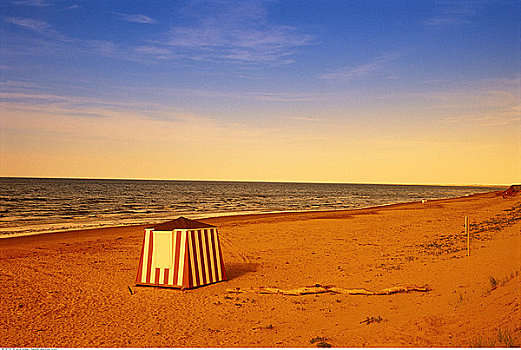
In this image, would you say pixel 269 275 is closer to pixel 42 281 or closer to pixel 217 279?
pixel 217 279

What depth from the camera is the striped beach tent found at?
30.6 ft

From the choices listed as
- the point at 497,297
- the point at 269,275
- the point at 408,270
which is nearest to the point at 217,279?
the point at 269,275

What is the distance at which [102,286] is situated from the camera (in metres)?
9.86

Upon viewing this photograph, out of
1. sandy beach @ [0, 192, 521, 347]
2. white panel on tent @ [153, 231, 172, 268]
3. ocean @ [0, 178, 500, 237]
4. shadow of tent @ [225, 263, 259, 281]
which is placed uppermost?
white panel on tent @ [153, 231, 172, 268]

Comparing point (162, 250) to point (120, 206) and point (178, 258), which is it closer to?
point (178, 258)

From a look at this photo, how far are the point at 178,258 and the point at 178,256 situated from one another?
48 mm

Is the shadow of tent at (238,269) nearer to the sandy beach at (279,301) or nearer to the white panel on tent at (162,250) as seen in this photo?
the sandy beach at (279,301)

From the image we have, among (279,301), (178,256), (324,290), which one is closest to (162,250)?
(178,256)

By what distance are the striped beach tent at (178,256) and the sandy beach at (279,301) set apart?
28 cm

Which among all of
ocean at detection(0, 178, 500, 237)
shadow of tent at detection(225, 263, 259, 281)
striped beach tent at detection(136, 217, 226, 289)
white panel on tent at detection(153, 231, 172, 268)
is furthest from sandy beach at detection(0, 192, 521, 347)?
ocean at detection(0, 178, 500, 237)

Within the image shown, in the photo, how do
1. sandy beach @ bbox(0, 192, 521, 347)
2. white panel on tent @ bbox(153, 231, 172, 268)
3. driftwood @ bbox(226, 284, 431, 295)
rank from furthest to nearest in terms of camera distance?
white panel on tent @ bbox(153, 231, 172, 268) → driftwood @ bbox(226, 284, 431, 295) → sandy beach @ bbox(0, 192, 521, 347)

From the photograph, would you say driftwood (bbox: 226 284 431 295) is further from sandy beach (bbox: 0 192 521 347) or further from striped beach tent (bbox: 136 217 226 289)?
striped beach tent (bbox: 136 217 226 289)

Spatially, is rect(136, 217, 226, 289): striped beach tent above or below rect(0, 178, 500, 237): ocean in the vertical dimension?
above

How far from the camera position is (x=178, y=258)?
938 cm
